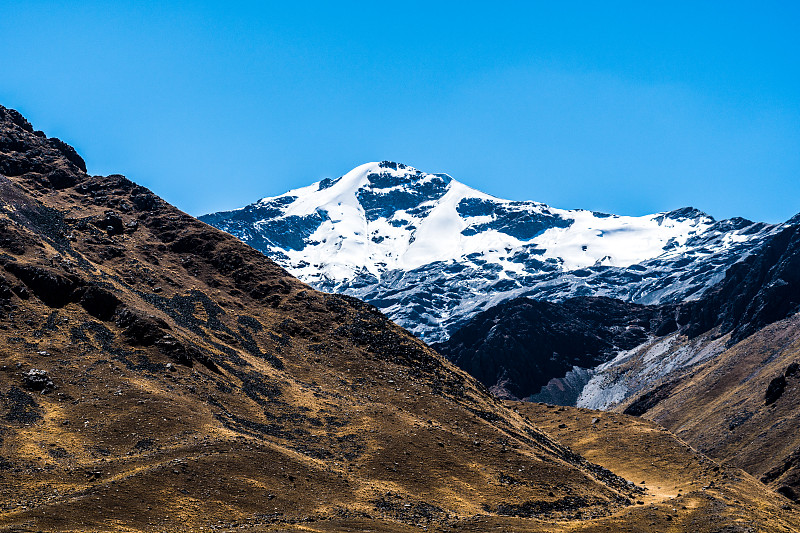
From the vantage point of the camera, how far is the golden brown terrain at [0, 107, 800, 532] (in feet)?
253

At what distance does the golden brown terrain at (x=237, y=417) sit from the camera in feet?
253

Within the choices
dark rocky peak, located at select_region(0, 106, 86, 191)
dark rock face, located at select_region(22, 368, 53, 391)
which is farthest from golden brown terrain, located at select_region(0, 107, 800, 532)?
dark rocky peak, located at select_region(0, 106, 86, 191)

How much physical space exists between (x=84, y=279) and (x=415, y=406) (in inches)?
2195

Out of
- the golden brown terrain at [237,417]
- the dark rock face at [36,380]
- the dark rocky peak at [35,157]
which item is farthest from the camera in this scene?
the dark rocky peak at [35,157]

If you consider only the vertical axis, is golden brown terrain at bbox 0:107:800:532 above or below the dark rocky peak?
below

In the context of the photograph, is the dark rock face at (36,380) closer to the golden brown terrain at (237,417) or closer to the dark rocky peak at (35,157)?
the golden brown terrain at (237,417)

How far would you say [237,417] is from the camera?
100000 mm

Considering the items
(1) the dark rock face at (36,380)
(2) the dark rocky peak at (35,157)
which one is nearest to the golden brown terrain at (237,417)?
(1) the dark rock face at (36,380)

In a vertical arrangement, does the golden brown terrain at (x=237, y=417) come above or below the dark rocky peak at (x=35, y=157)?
A: below

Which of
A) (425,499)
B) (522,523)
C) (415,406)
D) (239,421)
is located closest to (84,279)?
(239,421)

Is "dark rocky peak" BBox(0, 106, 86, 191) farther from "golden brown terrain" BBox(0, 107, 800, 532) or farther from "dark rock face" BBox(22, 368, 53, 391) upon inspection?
"dark rock face" BBox(22, 368, 53, 391)

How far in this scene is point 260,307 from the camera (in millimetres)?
144375

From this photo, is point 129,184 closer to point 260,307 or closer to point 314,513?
point 260,307

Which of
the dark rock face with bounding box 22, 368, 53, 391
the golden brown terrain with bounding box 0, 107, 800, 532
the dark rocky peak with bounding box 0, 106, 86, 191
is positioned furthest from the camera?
the dark rocky peak with bounding box 0, 106, 86, 191
